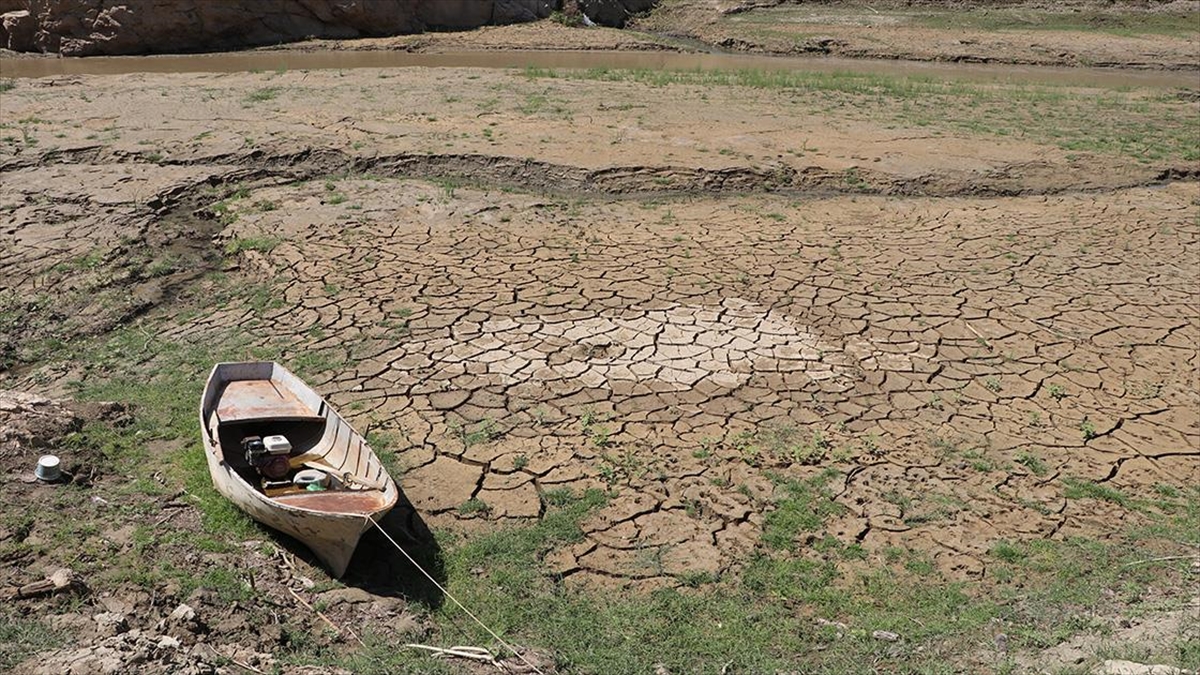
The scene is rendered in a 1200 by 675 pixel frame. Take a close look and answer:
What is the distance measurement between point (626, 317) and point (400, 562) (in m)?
3.29

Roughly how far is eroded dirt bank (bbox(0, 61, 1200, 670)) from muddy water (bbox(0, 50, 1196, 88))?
26.0ft

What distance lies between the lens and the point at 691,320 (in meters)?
8.12

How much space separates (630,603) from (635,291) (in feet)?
12.7

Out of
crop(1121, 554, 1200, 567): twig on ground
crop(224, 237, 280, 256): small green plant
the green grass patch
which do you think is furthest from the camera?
the green grass patch

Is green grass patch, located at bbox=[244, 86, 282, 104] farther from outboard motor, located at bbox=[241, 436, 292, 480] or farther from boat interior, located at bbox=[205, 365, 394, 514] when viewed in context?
outboard motor, located at bbox=[241, 436, 292, 480]

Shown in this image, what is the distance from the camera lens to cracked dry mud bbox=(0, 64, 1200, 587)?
6121 mm

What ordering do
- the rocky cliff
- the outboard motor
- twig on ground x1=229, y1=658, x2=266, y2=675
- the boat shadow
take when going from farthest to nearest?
the rocky cliff → the outboard motor → the boat shadow → twig on ground x1=229, y1=658, x2=266, y2=675

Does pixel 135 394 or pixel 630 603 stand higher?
pixel 135 394

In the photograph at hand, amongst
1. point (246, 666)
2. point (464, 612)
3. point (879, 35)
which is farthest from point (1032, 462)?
point (879, 35)

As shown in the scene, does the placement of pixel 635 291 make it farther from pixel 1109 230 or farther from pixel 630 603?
pixel 1109 230

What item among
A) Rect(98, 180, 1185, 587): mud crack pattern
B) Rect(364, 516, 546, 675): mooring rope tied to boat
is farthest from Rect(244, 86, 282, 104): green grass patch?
Rect(364, 516, 546, 675): mooring rope tied to boat

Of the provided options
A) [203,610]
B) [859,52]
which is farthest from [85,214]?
[859,52]

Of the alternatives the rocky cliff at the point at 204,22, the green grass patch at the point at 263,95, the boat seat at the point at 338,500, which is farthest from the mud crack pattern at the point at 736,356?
the rocky cliff at the point at 204,22

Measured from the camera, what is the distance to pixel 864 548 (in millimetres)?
5641
